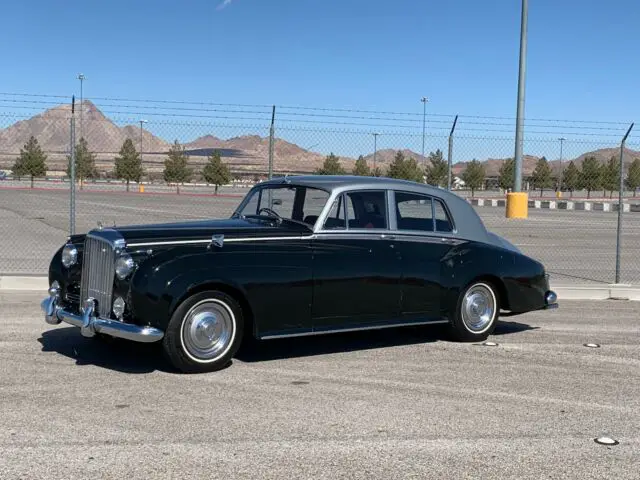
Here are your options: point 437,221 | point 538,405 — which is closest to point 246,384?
point 538,405

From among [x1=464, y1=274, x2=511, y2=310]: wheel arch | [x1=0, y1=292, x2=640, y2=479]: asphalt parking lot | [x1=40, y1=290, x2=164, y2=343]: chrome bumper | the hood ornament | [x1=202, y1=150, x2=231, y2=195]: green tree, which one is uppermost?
[x1=202, y1=150, x2=231, y2=195]: green tree

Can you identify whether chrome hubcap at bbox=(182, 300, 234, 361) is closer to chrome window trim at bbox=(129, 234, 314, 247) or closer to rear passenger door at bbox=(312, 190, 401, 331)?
chrome window trim at bbox=(129, 234, 314, 247)

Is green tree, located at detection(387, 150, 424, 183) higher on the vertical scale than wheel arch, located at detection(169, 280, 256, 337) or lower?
higher

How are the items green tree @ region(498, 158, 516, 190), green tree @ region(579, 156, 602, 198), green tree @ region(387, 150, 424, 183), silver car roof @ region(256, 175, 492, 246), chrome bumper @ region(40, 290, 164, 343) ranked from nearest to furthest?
chrome bumper @ region(40, 290, 164, 343), silver car roof @ region(256, 175, 492, 246), green tree @ region(387, 150, 424, 183), green tree @ region(498, 158, 516, 190), green tree @ region(579, 156, 602, 198)

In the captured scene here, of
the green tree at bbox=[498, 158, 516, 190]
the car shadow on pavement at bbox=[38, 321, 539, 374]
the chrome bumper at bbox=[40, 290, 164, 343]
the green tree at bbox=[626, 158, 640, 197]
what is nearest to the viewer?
the chrome bumper at bbox=[40, 290, 164, 343]

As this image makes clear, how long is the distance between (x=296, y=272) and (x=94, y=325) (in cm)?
165

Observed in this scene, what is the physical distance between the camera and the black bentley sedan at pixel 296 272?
5.83 meters

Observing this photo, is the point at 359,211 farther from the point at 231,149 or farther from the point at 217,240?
the point at 231,149

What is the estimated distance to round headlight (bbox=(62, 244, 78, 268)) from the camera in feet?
21.2

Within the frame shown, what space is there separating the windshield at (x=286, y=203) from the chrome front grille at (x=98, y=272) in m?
1.60

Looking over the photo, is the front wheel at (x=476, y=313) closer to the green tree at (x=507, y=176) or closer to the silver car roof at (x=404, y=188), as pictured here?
the silver car roof at (x=404, y=188)

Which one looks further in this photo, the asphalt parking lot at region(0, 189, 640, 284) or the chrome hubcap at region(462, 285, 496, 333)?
the asphalt parking lot at region(0, 189, 640, 284)

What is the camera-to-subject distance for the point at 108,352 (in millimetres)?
6746

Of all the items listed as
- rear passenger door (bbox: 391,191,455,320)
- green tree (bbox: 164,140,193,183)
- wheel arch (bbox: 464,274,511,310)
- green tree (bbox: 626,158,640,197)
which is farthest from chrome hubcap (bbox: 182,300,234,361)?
green tree (bbox: 164,140,193,183)
